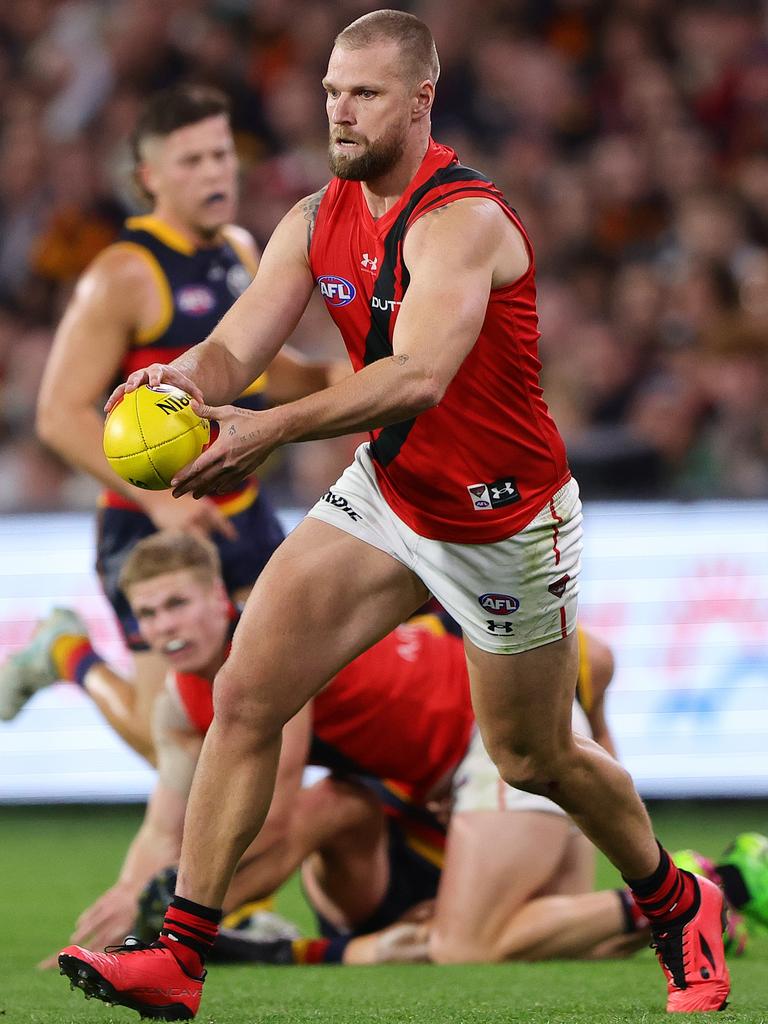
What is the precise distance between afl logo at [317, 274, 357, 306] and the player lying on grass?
1567mm

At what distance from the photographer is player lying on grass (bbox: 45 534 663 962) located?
Result: 511 centimetres

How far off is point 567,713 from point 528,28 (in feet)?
27.3

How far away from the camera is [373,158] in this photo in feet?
12.5

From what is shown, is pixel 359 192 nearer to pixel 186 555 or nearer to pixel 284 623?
pixel 284 623

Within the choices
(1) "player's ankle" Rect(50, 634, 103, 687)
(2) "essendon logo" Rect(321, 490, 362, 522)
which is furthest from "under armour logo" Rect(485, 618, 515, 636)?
(1) "player's ankle" Rect(50, 634, 103, 687)

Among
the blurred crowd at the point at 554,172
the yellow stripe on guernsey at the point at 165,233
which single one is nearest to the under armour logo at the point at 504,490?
the yellow stripe on guernsey at the point at 165,233

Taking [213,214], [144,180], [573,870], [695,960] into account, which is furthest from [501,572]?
[144,180]

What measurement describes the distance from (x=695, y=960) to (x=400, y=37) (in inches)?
90.6

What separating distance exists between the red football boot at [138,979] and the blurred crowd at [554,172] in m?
4.94

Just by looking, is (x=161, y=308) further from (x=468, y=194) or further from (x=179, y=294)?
(x=468, y=194)

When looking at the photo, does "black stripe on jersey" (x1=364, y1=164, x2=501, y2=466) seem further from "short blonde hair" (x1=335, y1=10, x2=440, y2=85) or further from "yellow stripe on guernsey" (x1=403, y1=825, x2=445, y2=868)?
"yellow stripe on guernsey" (x1=403, y1=825, x2=445, y2=868)

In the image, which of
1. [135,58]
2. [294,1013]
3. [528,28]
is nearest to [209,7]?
[135,58]

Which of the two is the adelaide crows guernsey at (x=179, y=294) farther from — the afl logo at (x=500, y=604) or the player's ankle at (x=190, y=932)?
the player's ankle at (x=190, y=932)

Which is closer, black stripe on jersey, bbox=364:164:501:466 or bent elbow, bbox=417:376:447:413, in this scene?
bent elbow, bbox=417:376:447:413
